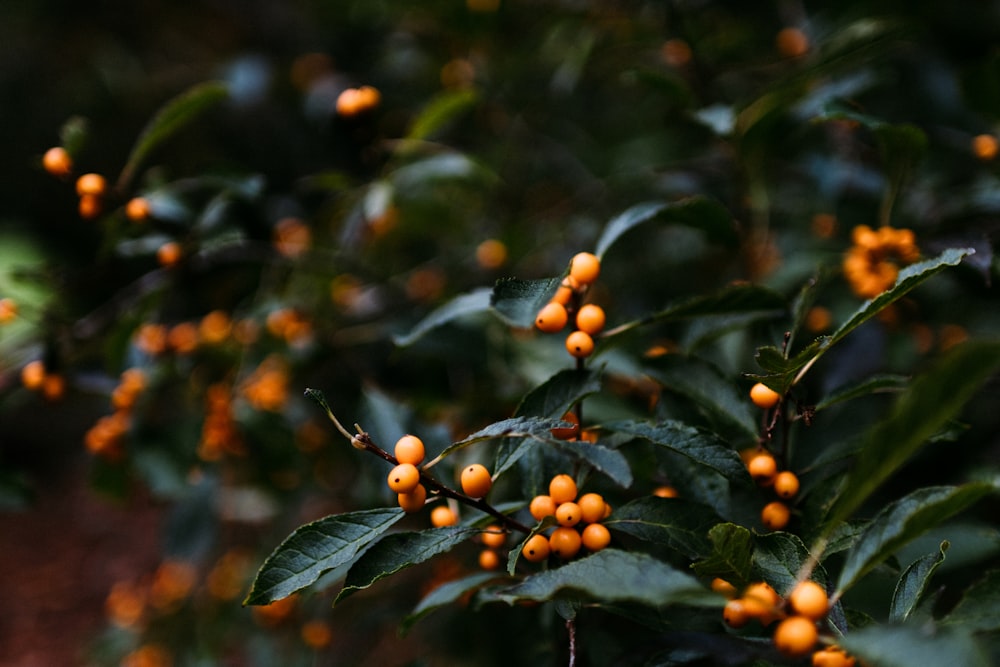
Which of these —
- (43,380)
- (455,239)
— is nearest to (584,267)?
(43,380)

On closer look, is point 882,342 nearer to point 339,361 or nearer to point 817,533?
point 817,533

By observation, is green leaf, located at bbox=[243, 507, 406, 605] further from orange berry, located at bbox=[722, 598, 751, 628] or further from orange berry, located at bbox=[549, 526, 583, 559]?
orange berry, located at bbox=[722, 598, 751, 628]

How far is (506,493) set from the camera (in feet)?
2.75

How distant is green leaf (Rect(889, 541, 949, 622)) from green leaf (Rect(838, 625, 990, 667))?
112 millimetres

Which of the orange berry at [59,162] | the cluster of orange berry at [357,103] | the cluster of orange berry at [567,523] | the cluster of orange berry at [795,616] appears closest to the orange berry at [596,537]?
the cluster of orange berry at [567,523]

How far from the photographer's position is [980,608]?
47cm

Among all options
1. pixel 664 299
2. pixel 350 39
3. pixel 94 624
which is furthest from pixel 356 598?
pixel 94 624

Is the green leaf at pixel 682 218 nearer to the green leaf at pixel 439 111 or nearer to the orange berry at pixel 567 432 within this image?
the orange berry at pixel 567 432

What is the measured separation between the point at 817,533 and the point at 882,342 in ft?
1.39

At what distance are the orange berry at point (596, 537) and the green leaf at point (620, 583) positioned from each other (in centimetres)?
5

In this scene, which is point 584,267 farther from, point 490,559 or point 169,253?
point 169,253

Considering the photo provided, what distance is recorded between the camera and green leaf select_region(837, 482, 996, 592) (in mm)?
422

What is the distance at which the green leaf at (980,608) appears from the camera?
1.50 feet

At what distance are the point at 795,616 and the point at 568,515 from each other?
17 cm
